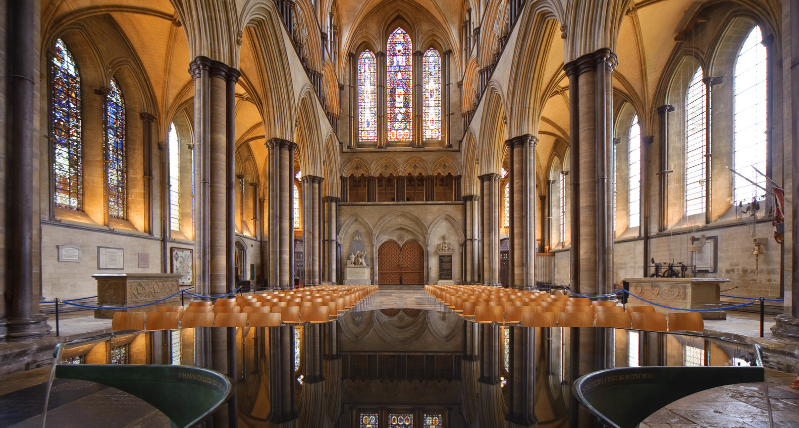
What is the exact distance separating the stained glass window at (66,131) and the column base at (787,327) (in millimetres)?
19769

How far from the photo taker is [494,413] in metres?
2.20

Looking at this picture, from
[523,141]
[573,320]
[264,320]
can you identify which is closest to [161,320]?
[264,320]

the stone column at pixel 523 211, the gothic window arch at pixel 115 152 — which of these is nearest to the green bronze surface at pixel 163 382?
the stone column at pixel 523 211

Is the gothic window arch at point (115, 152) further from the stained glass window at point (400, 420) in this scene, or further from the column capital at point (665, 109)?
the column capital at point (665, 109)

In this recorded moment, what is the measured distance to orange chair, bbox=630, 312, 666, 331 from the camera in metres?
5.97

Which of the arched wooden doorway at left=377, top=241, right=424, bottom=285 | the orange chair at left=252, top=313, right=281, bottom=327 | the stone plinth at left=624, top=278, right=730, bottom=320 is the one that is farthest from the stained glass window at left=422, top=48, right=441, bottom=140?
the orange chair at left=252, top=313, right=281, bottom=327

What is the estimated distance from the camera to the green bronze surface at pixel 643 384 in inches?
94.4

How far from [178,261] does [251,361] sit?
69.8ft

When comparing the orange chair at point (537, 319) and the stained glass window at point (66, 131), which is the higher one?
the stained glass window at point (66, 131)

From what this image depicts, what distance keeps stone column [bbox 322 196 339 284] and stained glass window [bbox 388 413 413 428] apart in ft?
91.0

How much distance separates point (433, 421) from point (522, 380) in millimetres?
924

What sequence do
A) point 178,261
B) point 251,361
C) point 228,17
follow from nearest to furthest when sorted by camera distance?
point 251,361, point 228,17, point 178,261

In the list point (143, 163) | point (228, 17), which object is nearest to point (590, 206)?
point (228, 17)

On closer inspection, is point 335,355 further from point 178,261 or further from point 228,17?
point 178,261
